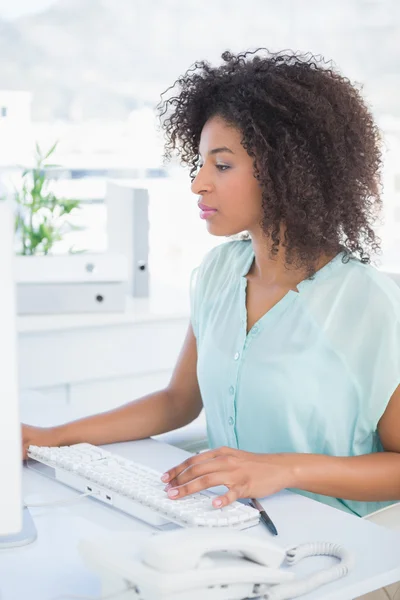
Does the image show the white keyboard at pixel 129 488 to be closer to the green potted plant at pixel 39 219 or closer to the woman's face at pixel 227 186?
the woman's face at pixel 227 186

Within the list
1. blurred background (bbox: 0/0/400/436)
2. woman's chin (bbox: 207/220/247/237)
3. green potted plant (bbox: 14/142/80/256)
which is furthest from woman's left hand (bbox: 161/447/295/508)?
blurred background (bbox: 0/0/400/436)

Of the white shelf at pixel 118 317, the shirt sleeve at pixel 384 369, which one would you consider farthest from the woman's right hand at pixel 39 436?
the white shelf at pixel 118 317

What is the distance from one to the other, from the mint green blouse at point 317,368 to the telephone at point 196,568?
1.55 feet

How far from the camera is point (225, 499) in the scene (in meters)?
1.08

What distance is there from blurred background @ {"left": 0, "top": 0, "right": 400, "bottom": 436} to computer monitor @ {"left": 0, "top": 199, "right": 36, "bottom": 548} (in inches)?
80.5

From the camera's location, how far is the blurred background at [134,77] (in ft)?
11.0

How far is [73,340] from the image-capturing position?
2414 mm

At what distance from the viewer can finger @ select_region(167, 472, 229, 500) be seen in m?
1.11

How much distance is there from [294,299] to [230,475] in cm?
41

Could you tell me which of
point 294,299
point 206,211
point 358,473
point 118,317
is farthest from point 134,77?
point 358,473

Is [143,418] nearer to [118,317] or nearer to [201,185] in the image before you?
[201,185]

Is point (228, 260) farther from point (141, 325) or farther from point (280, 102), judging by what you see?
point (141, 325)

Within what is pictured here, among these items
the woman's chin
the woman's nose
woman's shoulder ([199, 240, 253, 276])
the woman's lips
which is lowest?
woman's shoulder ([199, 240, 253, 276])

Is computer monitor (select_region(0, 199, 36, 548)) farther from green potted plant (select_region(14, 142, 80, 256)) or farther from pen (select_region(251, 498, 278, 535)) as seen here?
green potted plant (select_region(14, 142, 80, 256))
